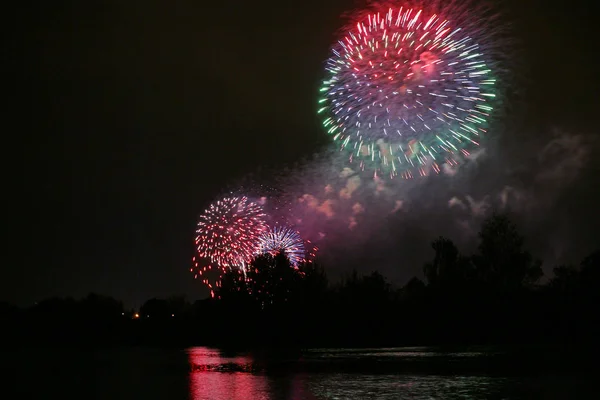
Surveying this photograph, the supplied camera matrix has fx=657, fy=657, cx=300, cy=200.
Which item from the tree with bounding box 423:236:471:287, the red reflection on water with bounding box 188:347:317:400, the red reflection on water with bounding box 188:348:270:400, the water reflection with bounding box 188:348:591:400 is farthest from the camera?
the tree with bounding box 423:236:471:287

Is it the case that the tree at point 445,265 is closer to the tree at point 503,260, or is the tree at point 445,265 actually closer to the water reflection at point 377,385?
the tree at point 503,260

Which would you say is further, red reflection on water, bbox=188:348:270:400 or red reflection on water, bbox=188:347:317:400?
red reflection on water, bbox=188:348:270:400

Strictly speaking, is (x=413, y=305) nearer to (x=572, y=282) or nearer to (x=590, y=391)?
(x=572, y=282)

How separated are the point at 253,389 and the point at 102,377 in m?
13.3

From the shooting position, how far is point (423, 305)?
74.6 metres

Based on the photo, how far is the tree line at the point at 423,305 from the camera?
6662 centimetres

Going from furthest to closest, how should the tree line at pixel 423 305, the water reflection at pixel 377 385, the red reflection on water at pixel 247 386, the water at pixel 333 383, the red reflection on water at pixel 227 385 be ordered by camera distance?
the tree line at pixel 423 305, the red reflection on water at pixel 227 385, the red reflection on water at pixel 247 386, the water at pixel 333 383, the water reflection at pixel 377 385

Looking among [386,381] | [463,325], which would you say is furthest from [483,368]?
[463,325]

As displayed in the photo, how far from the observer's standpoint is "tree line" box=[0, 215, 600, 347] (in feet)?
219

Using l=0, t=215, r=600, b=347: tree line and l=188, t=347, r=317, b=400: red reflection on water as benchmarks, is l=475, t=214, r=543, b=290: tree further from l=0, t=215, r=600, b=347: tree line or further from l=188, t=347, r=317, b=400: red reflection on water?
l=188, t=347, r=317, b=400: red reflection on water

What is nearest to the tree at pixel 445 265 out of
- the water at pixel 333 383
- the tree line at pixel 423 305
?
the tree line at pixel 423 305

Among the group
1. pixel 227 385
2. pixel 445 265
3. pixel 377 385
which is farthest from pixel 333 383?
pixel 445 265

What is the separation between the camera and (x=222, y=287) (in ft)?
297

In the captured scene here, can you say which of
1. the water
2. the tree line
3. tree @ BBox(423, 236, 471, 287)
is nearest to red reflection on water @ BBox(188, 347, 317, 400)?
the water
